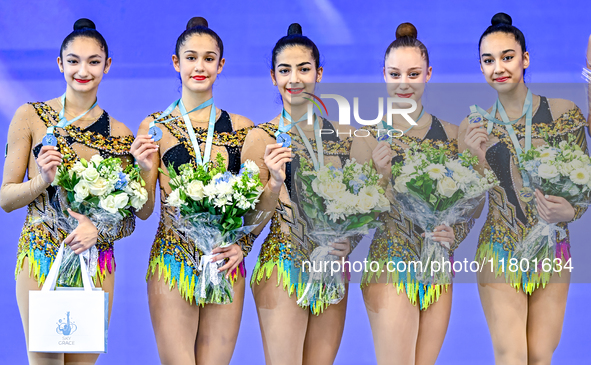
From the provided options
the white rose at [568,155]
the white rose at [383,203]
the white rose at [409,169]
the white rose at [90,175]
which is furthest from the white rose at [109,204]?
the white rose at [568,155]

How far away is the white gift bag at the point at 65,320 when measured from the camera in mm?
3379

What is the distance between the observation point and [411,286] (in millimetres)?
3498

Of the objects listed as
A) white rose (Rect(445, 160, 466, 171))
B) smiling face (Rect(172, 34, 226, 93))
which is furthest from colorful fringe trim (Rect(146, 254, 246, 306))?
white rose (Rect(445, 160, 466, 171))

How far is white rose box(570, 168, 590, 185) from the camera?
3.35 meters

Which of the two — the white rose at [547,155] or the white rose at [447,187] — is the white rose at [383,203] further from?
the white rose at [547,155]

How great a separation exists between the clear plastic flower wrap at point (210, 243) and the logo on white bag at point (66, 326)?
1.88ft

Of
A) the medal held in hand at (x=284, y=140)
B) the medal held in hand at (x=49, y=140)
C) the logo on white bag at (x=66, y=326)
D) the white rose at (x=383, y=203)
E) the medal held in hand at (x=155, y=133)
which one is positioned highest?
the medal held in hand at (x=155, y=133)

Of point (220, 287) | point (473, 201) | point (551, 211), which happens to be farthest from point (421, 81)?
point (220, 287)

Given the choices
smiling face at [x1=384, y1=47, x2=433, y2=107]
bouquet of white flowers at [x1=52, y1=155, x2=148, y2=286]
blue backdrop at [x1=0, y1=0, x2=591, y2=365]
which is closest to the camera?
bouquet of white flowers at [x1=52, y1=155, x2=148, y2=286]

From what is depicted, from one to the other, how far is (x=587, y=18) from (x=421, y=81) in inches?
73.0

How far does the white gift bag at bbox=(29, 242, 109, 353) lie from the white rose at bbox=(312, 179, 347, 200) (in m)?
1.10

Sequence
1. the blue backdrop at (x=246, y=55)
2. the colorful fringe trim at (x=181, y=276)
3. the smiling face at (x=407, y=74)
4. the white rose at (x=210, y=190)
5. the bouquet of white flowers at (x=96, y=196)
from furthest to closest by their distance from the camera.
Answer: the blue backdrop at (x=246, y=55)
the smiling face at (x=407, y=74)
the colorful fringe trim at (x=181, y=276)
the bouquet of white flowers at (x=96, y=196)
the white rose at (x=210, y=190)

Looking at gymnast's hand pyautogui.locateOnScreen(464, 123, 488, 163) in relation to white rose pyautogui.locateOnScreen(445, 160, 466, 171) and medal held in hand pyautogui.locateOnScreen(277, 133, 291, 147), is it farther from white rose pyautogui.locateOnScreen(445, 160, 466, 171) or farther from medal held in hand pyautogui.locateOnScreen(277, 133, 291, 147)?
medal held in hand pyautogui.locateOnScreen(277, 133, 291, 147)

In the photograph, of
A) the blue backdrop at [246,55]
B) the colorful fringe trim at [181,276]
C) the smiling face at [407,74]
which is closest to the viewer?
the colorful fringe trim at [181,276]
